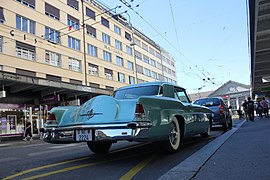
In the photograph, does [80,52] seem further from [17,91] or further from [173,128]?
[173,128]

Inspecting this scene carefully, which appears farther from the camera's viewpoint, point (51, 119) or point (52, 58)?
point (52, 58)

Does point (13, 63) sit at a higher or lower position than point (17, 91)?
higher

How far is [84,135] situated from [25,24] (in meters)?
26.6

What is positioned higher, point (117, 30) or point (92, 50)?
point (117, 30)

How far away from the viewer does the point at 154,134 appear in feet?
16.8

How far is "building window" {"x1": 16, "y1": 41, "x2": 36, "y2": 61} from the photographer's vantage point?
89.6 feet

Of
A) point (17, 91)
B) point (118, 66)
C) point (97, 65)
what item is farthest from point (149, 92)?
point (118, 66)

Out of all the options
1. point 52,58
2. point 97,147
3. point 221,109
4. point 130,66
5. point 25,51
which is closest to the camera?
point 97,147

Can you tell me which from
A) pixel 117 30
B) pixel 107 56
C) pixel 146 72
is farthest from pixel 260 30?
pixel 146 72

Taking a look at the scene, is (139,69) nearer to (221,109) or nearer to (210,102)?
(210,102)

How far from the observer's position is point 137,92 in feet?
21.6

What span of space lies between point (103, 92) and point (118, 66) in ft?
53.0

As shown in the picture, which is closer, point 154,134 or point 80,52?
point 154,134

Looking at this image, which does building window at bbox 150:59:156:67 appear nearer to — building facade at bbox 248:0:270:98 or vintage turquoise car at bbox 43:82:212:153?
building facade at bbox 248:0:270:98
